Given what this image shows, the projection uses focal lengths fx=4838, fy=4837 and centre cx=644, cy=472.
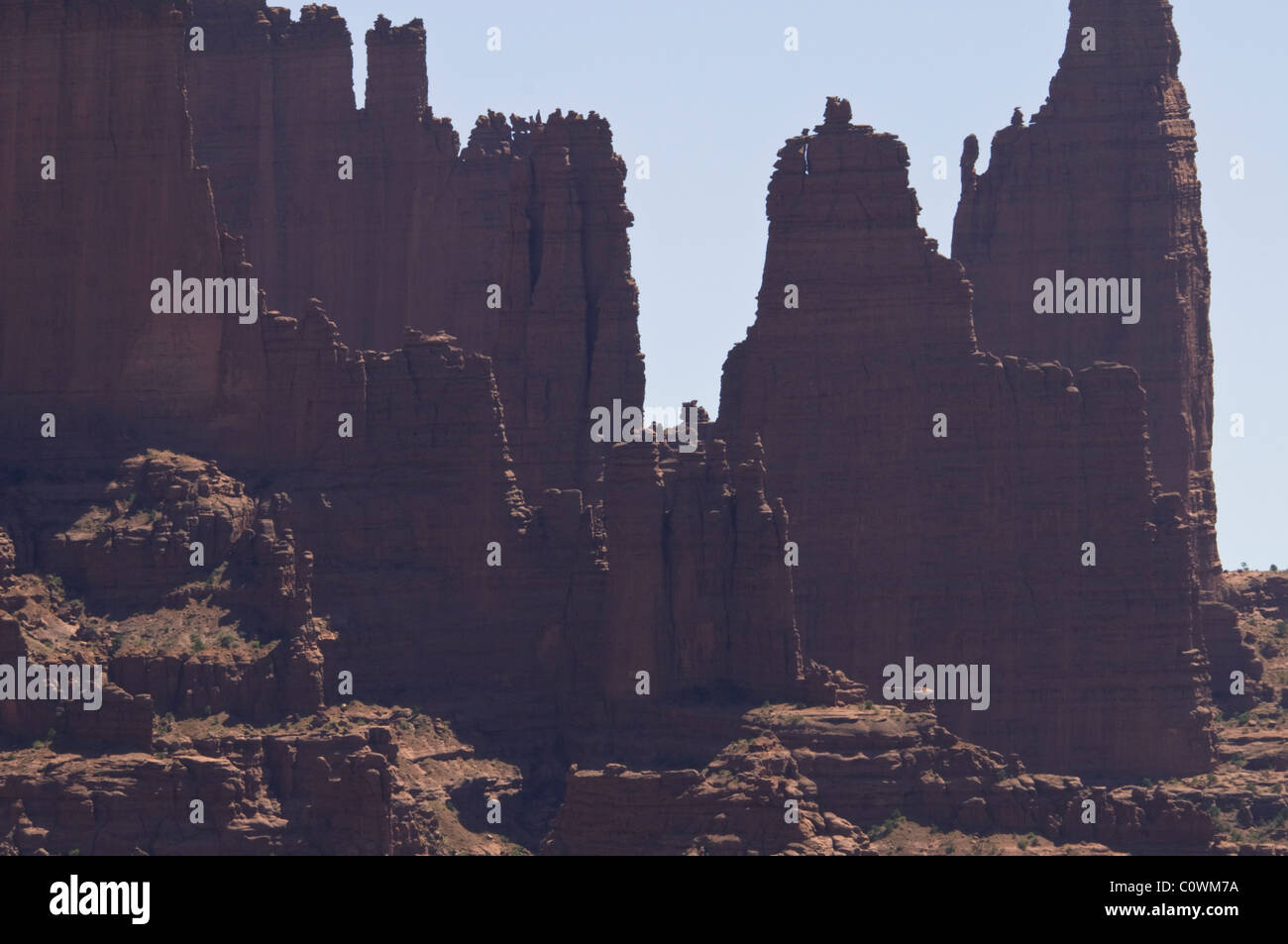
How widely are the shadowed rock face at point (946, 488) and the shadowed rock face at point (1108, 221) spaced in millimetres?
17715

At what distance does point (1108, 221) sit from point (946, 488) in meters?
23.9

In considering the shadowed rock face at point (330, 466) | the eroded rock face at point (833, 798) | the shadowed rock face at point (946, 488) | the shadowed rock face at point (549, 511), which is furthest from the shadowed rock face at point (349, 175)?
the eroded rock face at point (833, 798)

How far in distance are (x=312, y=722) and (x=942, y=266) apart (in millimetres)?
31021

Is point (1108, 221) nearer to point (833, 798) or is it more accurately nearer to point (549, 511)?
point (549, 511)

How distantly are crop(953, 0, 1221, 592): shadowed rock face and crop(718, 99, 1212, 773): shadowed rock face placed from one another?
1772cm

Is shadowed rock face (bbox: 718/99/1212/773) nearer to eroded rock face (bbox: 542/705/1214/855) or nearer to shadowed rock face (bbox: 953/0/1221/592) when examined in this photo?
eroded rock face (bbox: 542/705/1214/855)

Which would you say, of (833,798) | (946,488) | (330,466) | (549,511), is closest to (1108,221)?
(946,488)

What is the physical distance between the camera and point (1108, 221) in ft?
584

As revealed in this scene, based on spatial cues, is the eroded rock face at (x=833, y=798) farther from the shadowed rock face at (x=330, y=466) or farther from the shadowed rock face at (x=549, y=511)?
the shadowed rock face at (x=330, y=466)

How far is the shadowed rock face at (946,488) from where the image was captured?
156 meters

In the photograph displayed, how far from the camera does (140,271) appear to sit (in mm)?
145500
